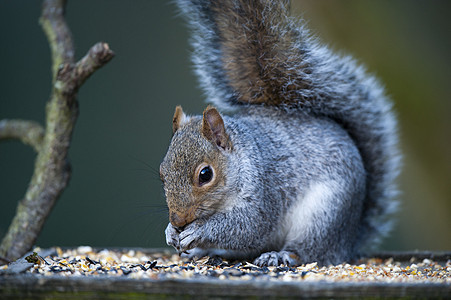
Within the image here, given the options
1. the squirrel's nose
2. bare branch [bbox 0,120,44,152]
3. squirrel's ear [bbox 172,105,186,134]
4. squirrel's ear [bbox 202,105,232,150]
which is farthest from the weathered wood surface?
bare branch [bbox 0,120,44,152]

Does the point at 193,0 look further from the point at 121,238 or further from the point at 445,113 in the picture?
the point at 121,238

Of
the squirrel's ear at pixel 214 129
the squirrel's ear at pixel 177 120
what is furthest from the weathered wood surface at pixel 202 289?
the squirrel's ear at pixel 177 120

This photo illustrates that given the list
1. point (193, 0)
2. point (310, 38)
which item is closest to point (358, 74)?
point (310, 38)

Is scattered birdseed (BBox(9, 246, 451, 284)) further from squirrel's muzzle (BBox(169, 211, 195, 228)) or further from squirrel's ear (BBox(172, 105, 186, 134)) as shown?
squirrel's ear (BBox(172, 105, 186, 134))

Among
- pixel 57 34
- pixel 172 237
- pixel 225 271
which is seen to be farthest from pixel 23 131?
pixel 225 271

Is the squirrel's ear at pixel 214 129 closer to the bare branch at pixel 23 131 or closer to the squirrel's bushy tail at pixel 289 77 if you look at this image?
the squirrel's bushy tail at pixel 289 77

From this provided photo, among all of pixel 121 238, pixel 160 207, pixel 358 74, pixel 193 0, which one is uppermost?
pixel 193 0
